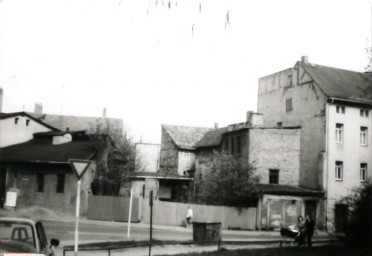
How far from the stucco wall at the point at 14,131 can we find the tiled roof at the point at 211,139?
2485 cm

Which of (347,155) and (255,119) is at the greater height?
(255,119)

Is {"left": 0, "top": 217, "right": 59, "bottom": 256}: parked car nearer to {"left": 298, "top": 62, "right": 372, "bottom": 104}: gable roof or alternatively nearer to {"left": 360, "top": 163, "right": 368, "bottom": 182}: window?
{"left": 360, "top": 163, "right": 368, "bottom": 182}: window

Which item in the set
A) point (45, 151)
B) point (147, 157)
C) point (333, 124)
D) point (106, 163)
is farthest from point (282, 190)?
point (45, 151)

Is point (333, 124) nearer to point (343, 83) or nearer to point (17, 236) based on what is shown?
point (343, 83)

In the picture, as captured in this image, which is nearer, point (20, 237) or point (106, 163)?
point (20, 237)

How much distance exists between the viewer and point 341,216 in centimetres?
1217

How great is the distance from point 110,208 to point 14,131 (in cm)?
949

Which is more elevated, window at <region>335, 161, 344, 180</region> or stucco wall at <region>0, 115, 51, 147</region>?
stucco wall at <region>0, 115, 51, 147</region>

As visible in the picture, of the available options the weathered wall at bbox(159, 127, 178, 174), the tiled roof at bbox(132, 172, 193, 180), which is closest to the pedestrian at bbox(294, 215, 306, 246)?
the tiled roof at bbox(132, 172, 193, 180)

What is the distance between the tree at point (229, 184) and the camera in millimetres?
27062

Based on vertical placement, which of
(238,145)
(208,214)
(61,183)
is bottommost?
(208,214)

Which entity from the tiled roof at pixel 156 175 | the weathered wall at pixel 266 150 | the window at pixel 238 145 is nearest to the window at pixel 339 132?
A: the weathered wall at pixel 266 150

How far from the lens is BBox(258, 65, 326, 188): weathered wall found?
646 inches

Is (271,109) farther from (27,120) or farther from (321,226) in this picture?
(27,120)
